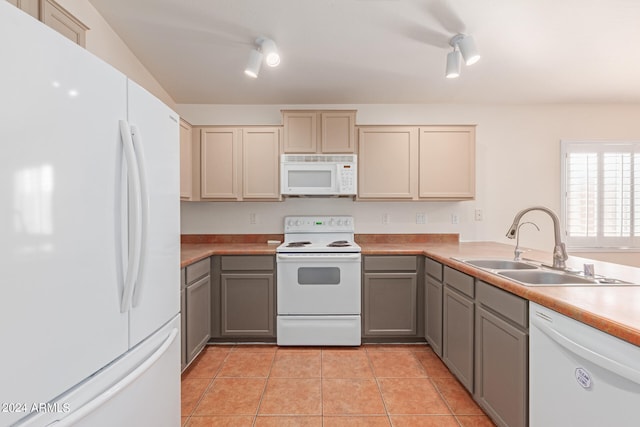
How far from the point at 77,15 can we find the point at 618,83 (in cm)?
451

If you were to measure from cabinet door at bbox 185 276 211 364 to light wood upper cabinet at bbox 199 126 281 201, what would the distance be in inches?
39.1

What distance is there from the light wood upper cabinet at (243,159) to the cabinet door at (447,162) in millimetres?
1530

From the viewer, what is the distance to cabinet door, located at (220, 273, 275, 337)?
2717 mm

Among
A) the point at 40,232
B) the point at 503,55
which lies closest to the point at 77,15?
the point at 40,232

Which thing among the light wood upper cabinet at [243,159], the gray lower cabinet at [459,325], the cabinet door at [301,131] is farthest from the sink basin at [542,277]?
the light wood upper cabinet at [243,159]

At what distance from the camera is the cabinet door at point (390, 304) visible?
2.72m

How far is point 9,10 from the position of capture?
64 centimetres

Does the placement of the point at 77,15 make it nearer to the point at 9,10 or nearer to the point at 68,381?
the point at 9,10

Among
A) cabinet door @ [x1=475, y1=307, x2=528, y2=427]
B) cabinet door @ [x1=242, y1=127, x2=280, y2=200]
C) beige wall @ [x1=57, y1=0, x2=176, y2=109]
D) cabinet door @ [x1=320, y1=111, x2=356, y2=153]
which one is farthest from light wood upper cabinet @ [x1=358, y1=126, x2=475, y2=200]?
beige wall @ [x1=57, y1=0, x2=176, y2=109]

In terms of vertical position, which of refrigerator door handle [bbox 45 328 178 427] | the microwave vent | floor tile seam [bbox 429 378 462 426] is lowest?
floor tile seam [bbox 429 378 462 426]

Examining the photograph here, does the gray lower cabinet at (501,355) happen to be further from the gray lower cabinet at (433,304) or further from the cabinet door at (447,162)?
the cabinet door at (447,162)

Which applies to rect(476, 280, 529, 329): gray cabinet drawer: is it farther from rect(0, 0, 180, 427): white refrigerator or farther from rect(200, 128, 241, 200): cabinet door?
rect(200, 128, 241, 200): cabinet door

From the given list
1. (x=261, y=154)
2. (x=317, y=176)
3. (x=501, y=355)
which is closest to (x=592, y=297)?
(x=501, y=355)

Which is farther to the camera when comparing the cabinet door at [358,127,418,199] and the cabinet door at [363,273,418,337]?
the cabinet door at [358,127,418,199]
